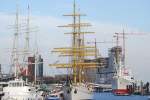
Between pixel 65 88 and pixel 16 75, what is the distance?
85.8 feet

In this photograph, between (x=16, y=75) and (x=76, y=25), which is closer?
(x=16, y=75)

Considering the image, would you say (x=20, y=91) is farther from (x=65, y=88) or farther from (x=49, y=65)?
(x=49, y=65)

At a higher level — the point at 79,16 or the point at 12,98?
the point at 79,16

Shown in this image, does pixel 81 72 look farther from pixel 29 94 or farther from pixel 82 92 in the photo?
pixel 29 94

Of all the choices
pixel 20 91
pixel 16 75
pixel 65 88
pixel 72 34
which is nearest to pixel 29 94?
pixel 20 91

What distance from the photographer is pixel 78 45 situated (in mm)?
131125

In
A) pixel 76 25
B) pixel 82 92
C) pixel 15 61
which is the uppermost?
pixel 76 25

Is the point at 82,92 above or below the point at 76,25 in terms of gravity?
below

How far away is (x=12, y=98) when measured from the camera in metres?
86.9

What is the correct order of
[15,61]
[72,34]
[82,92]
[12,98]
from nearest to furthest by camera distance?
[12,98] → [15,61] → [82,92] → [72,34]

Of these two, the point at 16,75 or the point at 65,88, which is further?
the point at 65,88

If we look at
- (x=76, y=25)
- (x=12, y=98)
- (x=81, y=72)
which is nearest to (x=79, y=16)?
(x=76, y=25)

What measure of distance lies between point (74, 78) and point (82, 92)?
7.29 metres

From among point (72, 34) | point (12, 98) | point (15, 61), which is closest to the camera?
point (12, 98)
